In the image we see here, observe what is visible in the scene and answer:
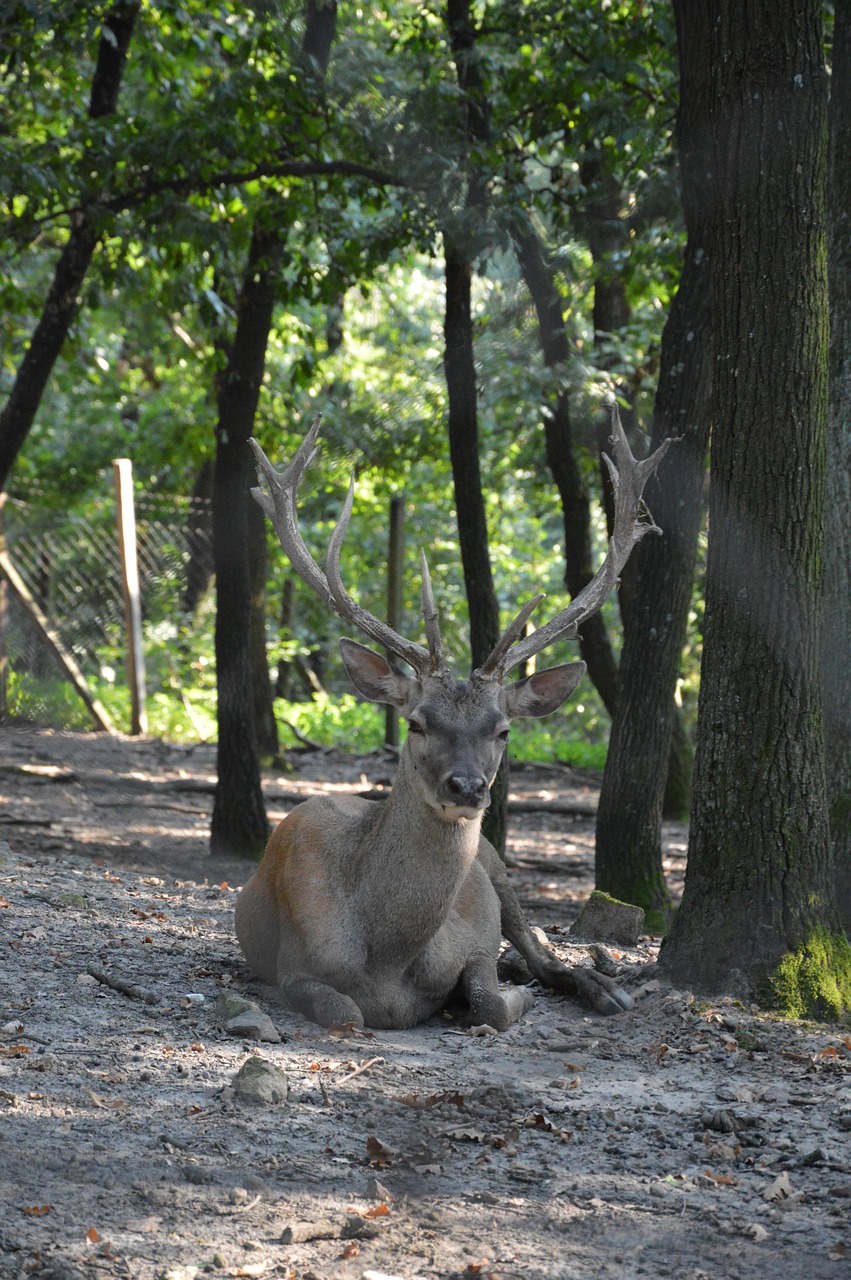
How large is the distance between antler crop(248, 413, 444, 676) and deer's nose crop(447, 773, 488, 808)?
61 cm

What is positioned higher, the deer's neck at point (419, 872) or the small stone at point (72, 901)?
the deer's neck at point (419, 872)

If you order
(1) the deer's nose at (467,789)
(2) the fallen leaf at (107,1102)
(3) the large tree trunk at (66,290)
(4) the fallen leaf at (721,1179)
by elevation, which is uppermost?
(3) the large tree trunk at (66,290)

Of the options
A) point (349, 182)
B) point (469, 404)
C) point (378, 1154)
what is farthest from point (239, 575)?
point (378, 1154)

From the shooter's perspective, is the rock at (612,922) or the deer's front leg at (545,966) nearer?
the deer's front leg at (545,966)

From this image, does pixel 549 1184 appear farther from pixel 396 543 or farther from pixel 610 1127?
pixel 396 543

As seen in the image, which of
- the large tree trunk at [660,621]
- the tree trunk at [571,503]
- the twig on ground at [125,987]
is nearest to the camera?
the twig on ground at [125,987]

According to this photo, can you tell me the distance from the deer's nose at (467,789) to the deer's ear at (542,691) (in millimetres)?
721

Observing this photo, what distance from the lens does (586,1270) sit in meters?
3.18

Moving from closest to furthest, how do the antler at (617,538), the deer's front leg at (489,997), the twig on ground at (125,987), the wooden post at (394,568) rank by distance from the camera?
the twig on ground at (125,987), the deer's front leg at (489,997), the antler at (617,538), the wooden post at (394,568)

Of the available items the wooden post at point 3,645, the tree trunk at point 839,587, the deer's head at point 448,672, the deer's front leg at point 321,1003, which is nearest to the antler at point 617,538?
the deer's head at point 448,672

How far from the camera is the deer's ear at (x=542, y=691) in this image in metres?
5.67

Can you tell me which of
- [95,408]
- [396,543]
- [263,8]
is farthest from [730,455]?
[95,408]

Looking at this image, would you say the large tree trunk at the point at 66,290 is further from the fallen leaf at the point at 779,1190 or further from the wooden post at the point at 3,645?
the fallen leaf at the point at 779,1190

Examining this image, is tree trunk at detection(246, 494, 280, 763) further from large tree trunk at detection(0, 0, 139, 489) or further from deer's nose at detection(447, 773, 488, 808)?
deer's nose at detection(447, 773, 488, 808)
